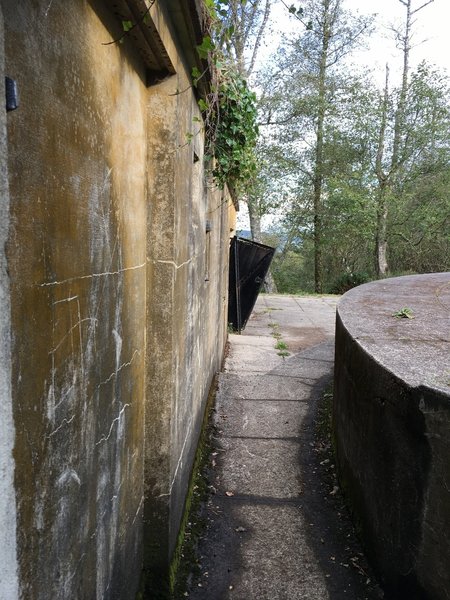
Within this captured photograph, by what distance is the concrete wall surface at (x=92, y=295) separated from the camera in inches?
37.0

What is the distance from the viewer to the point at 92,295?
4.61 feet

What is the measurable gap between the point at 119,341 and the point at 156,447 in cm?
73

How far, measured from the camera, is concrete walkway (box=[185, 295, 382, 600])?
8.22 feet

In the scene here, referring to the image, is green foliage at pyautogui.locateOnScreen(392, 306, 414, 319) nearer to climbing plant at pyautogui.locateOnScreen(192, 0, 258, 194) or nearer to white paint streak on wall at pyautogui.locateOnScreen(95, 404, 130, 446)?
climbing plant at pyautogui.locateOnScreen(192, 0, 258, 194)

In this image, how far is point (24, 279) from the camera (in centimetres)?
96

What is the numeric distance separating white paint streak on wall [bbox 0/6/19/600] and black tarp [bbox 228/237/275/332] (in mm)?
7112

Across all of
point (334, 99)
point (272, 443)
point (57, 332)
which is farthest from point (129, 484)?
point (334, 99)

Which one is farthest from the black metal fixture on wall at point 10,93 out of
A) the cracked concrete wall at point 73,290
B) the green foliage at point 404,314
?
the green foliage at point 404,314

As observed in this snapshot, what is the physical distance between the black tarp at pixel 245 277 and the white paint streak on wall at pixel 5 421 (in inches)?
280

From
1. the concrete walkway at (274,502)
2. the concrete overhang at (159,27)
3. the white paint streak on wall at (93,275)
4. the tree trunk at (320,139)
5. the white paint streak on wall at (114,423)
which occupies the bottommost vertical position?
the concrete walkway at (274,502)

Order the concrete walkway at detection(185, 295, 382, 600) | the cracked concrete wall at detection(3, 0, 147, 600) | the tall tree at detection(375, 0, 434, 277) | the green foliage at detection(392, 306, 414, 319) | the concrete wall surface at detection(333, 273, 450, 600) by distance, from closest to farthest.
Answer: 1. the cracked concrete wall at detection(3, 0, 147, 600)
2. the concrete wall surface at detection(333, 273, 450, 600)
3. the concrete walkway at detection(185, 295, 382, 600)
4. the green foliage at detection(392, 306, 414, 319)
5. the tall tree at detection(375, 0, 434, 277)

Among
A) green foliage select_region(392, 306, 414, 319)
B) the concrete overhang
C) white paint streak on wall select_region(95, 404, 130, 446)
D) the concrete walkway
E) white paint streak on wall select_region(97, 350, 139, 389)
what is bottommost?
the concrete walkway

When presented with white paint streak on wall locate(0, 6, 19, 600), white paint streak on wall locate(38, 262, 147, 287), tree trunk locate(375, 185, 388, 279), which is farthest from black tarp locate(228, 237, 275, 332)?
tree trunk locate(375, 185, 388, 279)

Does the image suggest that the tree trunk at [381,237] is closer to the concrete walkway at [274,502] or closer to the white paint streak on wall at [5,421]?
the concrete walkway at [274,502]
